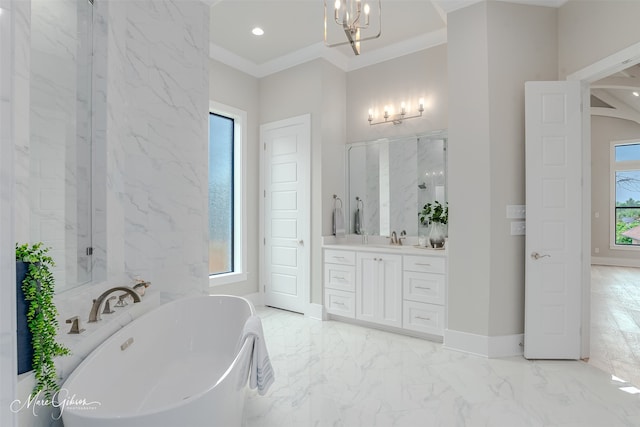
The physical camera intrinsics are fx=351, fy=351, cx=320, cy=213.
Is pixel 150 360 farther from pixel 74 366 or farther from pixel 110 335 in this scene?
pixel 74 366

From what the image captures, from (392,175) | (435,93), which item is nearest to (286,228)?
(392,175)

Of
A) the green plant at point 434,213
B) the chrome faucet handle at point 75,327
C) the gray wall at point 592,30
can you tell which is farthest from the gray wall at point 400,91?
the chrome faucet handle at point 75,327

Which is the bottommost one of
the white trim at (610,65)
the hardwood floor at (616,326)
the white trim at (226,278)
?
the hardwood floor at (616,326)

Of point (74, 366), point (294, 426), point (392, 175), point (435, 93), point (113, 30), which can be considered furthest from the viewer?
point (392, 175)

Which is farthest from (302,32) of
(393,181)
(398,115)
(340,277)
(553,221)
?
(553,221)

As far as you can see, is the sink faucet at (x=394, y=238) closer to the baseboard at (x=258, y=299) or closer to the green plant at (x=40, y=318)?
the baseboard at (x=258, y=299)

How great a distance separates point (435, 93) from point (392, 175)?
0.99m

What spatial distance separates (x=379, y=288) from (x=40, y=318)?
2908 mm

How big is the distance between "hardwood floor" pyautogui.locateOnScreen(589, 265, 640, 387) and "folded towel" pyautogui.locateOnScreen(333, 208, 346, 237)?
255 cm

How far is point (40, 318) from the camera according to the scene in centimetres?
114

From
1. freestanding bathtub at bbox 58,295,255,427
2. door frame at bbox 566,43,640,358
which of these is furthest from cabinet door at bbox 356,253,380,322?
door frame at bbox 566,43,640,358

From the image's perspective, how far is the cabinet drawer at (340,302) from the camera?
3775 millimetres

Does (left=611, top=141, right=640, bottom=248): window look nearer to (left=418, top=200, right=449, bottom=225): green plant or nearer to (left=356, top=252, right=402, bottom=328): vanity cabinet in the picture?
(left=418, top=200, right=449, bottom=225): green plant

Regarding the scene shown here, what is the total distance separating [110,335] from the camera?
1828 millimetres
